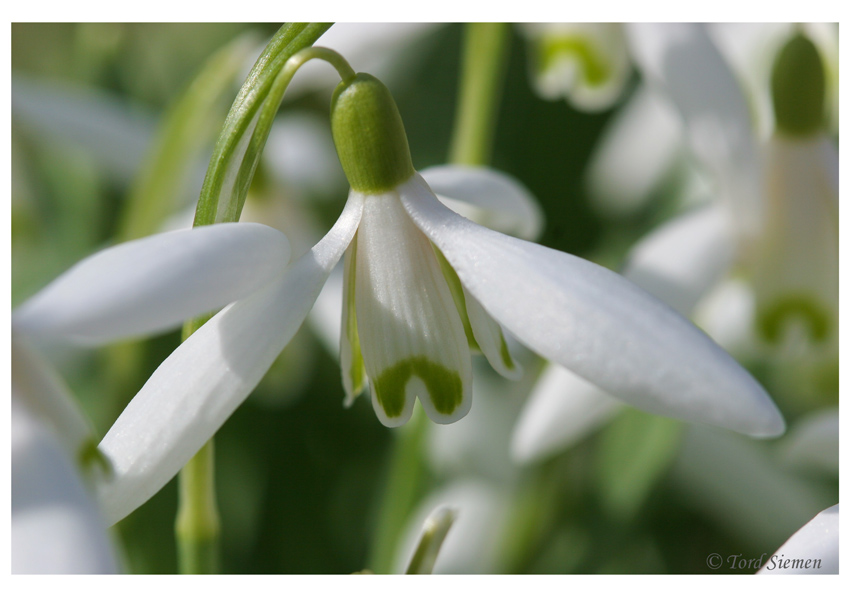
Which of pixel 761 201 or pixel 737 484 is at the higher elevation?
pixel 761 201

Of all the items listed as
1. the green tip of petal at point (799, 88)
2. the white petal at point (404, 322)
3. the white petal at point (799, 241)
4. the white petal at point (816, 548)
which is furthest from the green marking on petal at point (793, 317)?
the white petal at point (404, 322)

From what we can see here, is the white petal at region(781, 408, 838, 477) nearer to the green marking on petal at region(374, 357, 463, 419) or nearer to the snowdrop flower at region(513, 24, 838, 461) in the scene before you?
the snowdrop flower at region(513, 24, 838, 461)

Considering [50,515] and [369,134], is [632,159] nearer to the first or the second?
[369,134]

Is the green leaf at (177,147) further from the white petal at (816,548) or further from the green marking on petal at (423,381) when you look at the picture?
the white petal at (816,548)

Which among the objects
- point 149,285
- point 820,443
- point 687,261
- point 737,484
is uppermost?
point 149,285

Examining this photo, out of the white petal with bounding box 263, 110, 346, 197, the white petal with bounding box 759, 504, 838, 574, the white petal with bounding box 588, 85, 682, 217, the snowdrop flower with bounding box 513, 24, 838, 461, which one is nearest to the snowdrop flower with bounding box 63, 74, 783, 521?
the white petal with bounding box 759, 504, 838, 574

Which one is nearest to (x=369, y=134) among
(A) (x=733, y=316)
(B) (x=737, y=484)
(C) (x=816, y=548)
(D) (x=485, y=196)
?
(D) (x=485, y=196)

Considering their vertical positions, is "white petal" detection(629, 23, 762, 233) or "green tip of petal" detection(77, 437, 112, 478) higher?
"white petal" detection(629, 23, 762, 233)
